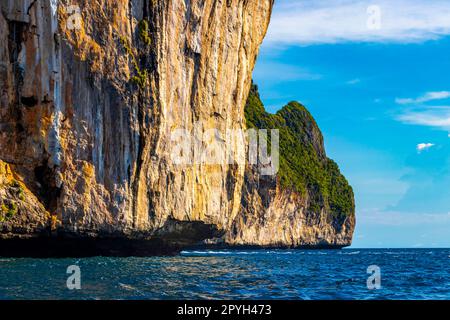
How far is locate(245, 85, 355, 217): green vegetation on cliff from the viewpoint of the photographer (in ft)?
415

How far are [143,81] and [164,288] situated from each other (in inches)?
916

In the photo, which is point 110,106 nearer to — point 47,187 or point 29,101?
point 29,101

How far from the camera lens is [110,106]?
42.6 meters

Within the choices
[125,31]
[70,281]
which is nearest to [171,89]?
[125,31]

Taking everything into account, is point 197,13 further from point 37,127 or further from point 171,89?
point 37,127

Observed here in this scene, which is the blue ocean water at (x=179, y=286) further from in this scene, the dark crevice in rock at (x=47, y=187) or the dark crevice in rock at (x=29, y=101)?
the dark crevice in rock at (x=29, y=101)

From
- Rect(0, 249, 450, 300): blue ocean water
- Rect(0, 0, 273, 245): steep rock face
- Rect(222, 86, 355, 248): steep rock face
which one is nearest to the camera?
Rect(0, 249, 450, 300): blue ocean water

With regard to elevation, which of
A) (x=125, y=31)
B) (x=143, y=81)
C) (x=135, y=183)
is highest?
(x=125, y=31)

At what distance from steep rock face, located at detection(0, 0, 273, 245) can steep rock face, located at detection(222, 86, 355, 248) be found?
5329 cm

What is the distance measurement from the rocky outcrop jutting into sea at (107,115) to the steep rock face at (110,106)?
73mm

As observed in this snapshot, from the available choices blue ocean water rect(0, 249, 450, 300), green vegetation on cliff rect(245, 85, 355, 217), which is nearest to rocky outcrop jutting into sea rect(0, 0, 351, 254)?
blue ocean water rect(0, 249, 450, 300)

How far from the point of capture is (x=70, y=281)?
2481 cm

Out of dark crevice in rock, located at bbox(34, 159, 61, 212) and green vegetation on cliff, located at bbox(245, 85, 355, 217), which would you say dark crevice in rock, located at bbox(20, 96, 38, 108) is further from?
green vegetation on cliff, located at bbox(245, 85, 355, 217)

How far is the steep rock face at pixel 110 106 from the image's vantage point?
38344 millimetres
